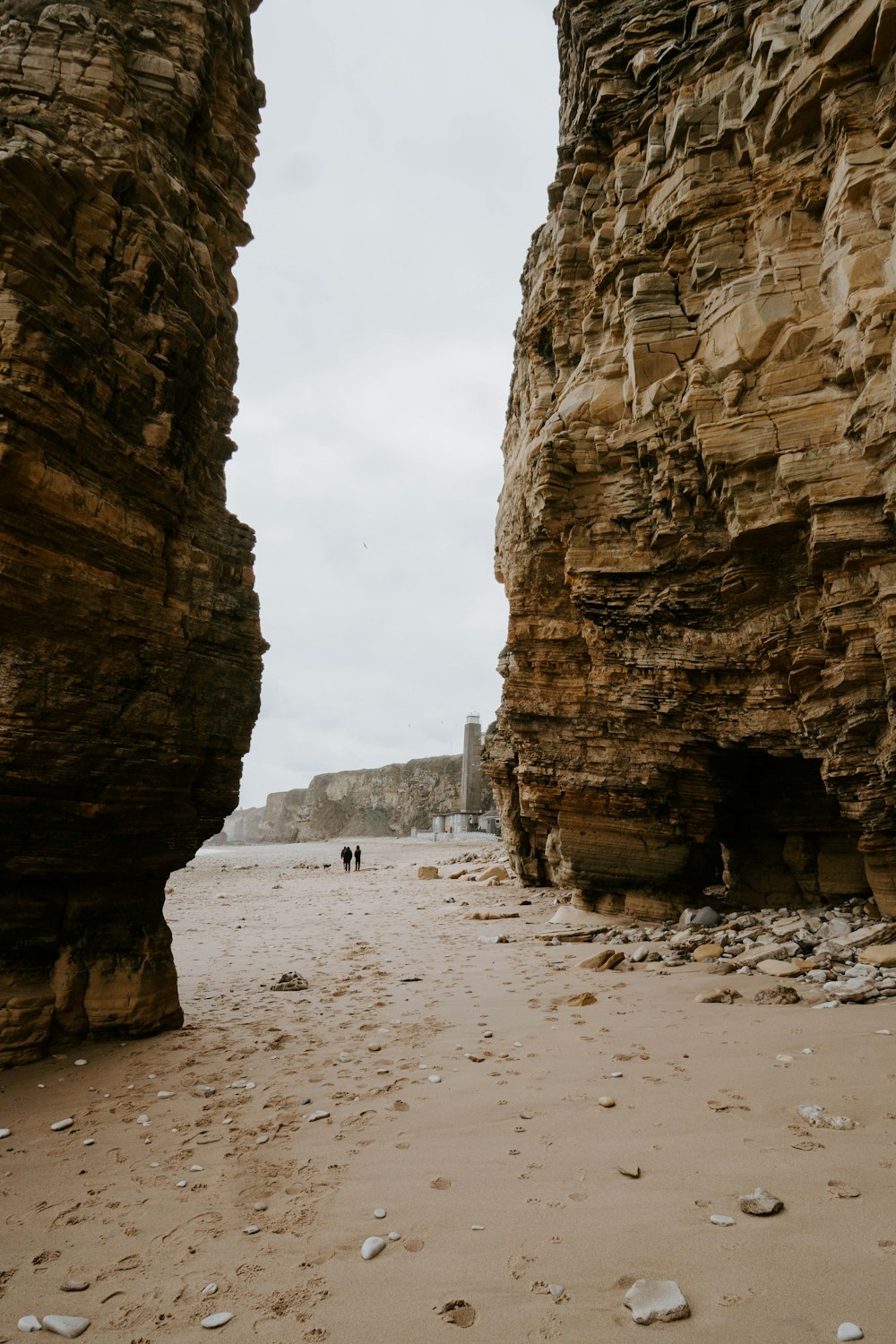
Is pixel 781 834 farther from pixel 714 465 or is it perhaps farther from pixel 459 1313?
pixel 459 1313

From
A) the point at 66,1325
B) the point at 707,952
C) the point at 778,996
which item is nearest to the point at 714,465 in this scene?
the point at 707,952

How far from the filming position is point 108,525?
21.0ft

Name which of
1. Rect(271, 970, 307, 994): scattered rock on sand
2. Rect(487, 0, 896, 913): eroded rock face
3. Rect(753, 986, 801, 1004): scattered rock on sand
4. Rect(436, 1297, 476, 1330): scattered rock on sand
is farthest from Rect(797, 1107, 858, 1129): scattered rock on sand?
Rect(271, 970, 307, 994): scattered rock on sand

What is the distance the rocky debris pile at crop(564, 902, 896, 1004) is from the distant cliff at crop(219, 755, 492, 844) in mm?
40910

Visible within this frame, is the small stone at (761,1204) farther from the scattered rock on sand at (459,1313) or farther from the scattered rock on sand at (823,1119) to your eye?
the scattered rock on sand at (459,1313)

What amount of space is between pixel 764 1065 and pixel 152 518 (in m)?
7.74

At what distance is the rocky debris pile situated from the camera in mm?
7117

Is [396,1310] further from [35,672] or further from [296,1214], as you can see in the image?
[35,672]

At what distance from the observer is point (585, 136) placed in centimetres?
1394

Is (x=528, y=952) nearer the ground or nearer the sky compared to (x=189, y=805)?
nearer the ground

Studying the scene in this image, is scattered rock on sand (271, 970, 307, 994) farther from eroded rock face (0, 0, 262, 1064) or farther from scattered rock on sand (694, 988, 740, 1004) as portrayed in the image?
scattered rock on sand (694, 988, 740, 1004)

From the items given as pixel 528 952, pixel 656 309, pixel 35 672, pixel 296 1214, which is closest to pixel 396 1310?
pixel 296 1214

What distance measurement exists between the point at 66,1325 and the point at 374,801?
64631 mm

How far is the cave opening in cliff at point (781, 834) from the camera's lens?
1200cm
